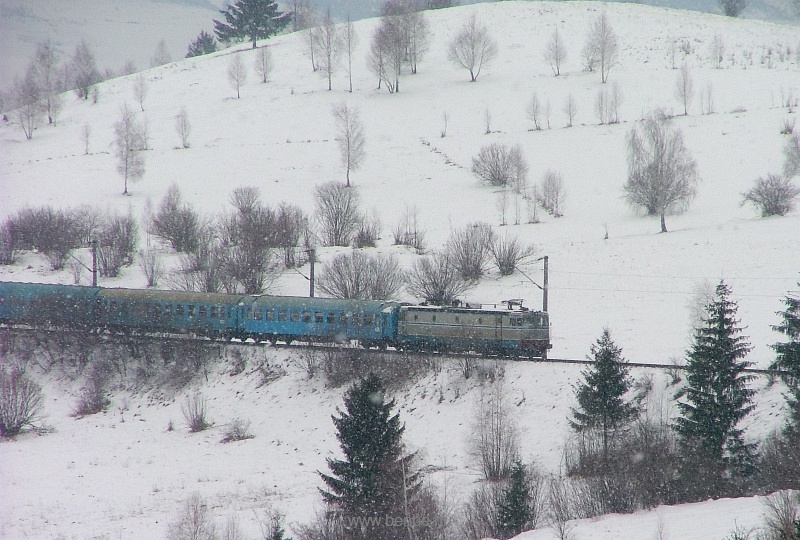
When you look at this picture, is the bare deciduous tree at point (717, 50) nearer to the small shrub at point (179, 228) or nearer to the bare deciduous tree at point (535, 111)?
the bare deciduous tree at point (535, 111)

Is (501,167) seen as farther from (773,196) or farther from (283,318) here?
(283,318)

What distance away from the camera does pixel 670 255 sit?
1965 inches

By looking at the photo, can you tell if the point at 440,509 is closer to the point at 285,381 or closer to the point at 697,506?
the point at 697,506

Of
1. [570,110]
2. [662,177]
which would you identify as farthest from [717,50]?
[662,177]

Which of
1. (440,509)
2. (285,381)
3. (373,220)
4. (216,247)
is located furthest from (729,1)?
(440,509)

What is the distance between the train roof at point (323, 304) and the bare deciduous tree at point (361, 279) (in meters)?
5.34

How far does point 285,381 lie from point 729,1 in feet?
468

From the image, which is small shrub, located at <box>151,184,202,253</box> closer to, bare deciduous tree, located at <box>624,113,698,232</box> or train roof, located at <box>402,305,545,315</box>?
train roof, located at <box>402,305,545,315</box>

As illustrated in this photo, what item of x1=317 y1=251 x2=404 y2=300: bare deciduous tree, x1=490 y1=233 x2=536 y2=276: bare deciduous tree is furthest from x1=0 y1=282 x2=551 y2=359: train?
x1=490 y1=233 x2=536 y2=276: bare deciduous tree

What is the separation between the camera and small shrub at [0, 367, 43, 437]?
3581cm

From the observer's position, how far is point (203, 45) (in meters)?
162

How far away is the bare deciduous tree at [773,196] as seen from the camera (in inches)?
2215

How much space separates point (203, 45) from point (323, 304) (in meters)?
139

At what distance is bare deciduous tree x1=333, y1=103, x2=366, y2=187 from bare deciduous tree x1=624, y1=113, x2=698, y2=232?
26310 mm
